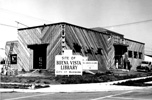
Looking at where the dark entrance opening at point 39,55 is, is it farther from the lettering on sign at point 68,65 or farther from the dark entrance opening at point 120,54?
the dark entrance opening at point 120,54

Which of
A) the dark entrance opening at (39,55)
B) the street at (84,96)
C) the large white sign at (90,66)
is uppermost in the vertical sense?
the dark entrance opening at (39,55)

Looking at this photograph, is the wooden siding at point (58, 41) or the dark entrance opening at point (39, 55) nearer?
the wooden siding at point (58, 41)

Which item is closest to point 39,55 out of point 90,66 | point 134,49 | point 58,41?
point 58,41

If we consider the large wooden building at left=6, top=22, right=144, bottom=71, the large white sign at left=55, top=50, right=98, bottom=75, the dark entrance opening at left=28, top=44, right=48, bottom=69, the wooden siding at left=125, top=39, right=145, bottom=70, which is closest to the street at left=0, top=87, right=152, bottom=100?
the large white sign at left=55, top=50, right=98, bottom=75

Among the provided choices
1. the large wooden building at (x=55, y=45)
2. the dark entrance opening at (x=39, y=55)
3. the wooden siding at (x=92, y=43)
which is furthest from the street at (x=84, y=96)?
the dark entrance opening at (x=39, y=55)

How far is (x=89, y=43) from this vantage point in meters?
35.8

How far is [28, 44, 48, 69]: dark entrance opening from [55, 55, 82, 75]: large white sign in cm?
1156

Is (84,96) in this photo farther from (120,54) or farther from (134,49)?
(134,49)

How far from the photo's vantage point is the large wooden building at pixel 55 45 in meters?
31.7

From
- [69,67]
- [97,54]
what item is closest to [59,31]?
[97,54]

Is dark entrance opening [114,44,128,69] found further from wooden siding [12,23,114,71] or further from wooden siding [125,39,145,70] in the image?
wooden siding [12,23,114,71]

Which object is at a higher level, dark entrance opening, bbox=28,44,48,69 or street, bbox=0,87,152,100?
dark entrance opening, bbox=28,44,48,69

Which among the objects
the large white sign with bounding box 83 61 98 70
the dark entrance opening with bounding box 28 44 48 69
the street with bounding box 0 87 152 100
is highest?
the dark entrance opening with bounding box 28 44 48 69

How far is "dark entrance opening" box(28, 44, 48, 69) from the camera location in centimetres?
3341
